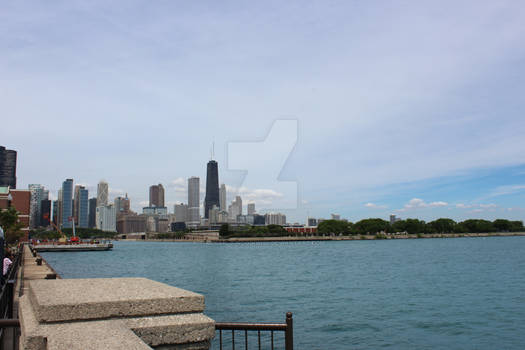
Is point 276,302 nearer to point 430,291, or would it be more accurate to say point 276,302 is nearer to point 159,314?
point 430,291

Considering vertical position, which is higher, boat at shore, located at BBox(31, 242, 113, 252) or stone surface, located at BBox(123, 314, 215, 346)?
stone surface, located at BBox(123, 314, 215, 346)

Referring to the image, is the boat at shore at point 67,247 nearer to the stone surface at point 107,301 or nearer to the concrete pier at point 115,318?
the stone surface at point 107,301

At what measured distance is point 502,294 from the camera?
3988 cm

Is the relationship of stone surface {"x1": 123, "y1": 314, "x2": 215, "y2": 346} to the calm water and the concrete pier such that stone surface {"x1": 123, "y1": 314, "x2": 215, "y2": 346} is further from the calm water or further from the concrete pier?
the calm water

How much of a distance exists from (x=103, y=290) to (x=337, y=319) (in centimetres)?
2383

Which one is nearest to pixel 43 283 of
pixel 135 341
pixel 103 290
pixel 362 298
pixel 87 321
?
pixel 103 290

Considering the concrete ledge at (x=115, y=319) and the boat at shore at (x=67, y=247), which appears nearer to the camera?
the concrete ledge at (x=115, y=319)

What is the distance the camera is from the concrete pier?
432cm

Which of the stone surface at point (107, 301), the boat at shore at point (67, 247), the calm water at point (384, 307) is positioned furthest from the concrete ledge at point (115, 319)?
the boat at shore at point (67, 247)

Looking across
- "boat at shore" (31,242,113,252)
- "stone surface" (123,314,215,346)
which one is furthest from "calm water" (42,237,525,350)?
"boat at shore" (31,242,113,252)

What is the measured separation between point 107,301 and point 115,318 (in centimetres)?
24

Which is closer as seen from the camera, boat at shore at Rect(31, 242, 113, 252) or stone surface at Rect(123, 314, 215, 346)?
stone surface at Rect(123, 314, 215, 346)

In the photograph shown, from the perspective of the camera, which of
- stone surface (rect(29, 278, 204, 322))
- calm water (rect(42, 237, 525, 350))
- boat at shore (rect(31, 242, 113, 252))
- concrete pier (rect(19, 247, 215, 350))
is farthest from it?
boat at shore (rect(31, 242, 113, 252))

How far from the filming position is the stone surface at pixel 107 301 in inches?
191
